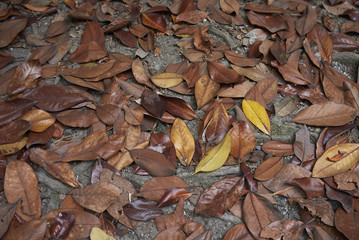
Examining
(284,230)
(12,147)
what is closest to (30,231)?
(12,147)

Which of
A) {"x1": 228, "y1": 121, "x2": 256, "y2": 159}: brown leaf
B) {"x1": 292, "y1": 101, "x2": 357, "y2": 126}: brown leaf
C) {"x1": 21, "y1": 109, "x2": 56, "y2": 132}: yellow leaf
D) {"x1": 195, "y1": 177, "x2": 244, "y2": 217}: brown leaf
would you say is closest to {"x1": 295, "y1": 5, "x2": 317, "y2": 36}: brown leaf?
{"x1": 292, "y1": 101, "x2": 357, "y2": 126}: brown leaf

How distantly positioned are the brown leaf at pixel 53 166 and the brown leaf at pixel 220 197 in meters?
0.49

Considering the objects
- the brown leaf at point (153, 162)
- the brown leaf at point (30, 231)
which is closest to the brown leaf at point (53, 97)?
the brown leaf at point (153, 162)

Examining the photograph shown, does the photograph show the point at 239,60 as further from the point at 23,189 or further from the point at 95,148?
the point at 23,189

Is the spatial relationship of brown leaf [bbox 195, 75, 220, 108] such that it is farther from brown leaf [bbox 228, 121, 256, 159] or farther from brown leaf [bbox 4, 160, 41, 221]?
brown leaf [bbox 4, 160, 41, 221]

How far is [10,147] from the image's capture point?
1.30 m

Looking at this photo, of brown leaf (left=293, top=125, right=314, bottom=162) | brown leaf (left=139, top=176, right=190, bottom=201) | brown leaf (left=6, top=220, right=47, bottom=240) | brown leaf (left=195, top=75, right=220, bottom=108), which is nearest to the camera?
brown leaf (left=6, top=220, right=47, bottom=240)

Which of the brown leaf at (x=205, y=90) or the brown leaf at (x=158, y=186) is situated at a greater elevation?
the brown leaf at (x=205, y=90)

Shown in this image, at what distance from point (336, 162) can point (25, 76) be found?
1.38 m

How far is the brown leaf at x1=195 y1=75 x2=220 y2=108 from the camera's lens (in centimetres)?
144

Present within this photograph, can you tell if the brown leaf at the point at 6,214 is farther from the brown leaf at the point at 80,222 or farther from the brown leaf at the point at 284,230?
the brown leaf at the point at 284,230

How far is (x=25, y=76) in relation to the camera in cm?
149

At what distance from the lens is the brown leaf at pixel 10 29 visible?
1.62m

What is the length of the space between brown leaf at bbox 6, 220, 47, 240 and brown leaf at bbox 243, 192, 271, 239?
2.31 ft
